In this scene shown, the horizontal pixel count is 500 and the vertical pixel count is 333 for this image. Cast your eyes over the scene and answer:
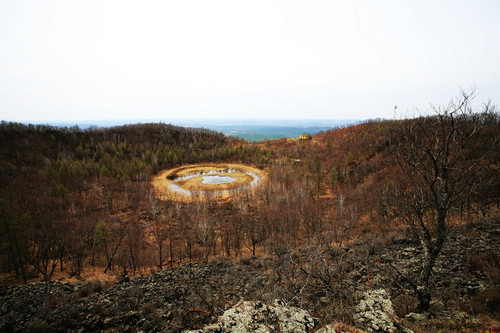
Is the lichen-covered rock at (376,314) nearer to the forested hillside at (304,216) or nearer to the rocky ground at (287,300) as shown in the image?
the rocky ground at (287,300)

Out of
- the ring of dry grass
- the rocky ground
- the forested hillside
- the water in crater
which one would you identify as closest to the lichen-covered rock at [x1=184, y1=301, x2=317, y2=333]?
the rocky ground

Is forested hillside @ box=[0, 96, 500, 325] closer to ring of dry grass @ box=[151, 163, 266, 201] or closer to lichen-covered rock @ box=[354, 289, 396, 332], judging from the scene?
lichen-covered rock @ box=[354, 289, 396, 332]

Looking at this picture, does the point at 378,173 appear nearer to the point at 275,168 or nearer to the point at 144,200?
the point at 275,168

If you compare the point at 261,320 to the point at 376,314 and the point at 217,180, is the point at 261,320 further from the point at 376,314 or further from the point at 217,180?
the point at 217,180

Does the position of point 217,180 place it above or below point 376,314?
below

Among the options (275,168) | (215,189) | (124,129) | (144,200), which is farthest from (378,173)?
(124,129)

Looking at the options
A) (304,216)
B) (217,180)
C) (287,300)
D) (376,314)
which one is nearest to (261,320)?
(376,314)
